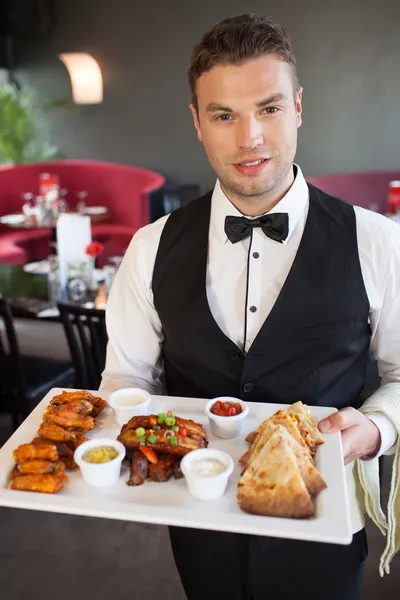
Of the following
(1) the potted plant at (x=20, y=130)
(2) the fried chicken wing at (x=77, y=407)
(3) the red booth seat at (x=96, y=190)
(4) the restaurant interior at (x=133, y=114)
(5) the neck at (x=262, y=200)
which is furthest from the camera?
(1) the potted plant at (x=20, y=130)

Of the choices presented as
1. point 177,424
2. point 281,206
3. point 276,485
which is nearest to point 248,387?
point 177,424

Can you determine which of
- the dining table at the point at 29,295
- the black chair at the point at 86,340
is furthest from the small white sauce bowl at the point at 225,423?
the dining table at the point at 29,295

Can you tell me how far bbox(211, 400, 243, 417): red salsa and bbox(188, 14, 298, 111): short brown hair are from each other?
79 cm

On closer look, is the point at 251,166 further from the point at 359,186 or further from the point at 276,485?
the point at 359,186

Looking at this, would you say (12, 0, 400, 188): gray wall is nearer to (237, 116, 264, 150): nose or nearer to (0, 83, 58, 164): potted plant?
(0, 83, 58, 164): potted plant

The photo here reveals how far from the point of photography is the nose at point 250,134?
1380 millimetres

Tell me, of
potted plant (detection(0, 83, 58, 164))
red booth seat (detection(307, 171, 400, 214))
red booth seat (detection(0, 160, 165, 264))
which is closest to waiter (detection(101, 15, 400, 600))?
red booth seat (detection(0, 160, 165, 264))

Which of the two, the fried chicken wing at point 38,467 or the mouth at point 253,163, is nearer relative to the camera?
the fried chicken wing at point 38,467

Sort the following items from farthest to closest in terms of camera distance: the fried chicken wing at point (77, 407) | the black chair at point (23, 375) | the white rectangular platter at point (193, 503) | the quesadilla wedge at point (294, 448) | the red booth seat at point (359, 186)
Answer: the red booth seat at point (359, 186), the black chair at point (23, 375), the fried chicken wing at point (77, 407), the quesadilla wedge at point (294, 448), the white rectangular platter at point (193, 503)

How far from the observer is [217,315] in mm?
1572

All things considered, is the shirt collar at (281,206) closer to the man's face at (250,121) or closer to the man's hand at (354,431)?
the man's face at (250,121)

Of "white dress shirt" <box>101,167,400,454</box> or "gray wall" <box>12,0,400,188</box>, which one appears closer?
"white dress shirt" <box>101,167,400,454</box>

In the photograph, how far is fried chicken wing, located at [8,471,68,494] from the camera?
3.99ft

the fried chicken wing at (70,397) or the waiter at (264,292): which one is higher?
the waiter at (264,292)
